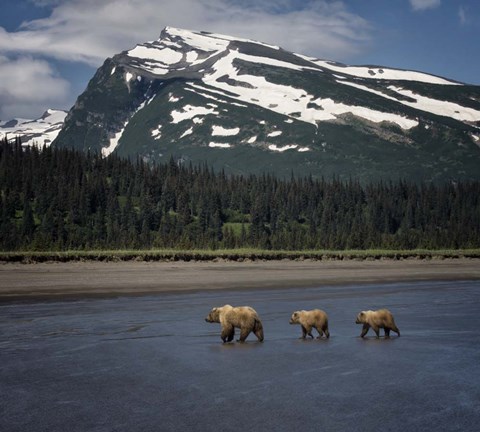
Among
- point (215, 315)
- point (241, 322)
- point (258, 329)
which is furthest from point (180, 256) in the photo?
point (258, 329)

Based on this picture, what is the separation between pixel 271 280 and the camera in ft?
221

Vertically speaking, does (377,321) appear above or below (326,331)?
above

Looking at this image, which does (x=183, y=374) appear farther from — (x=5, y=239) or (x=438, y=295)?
(x=5, y=239)

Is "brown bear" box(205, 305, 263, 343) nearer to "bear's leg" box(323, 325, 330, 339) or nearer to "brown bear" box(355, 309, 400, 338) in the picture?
"bear's leg" box(323, 325, 330, 339)

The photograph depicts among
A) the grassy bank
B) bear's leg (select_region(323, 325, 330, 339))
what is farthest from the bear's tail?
the grassy bank

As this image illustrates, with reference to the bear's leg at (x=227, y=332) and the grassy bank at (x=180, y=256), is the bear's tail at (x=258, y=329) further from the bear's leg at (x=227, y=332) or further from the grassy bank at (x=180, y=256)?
the grassy bank at (x=180, y=256)

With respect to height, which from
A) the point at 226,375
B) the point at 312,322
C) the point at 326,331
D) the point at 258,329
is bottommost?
the point at 226,375

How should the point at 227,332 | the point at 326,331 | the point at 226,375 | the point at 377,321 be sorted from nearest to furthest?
the point at 226,375, the point at 227,332, the point at 326,331, the point at 377,321

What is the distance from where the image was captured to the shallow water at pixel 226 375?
15453mm

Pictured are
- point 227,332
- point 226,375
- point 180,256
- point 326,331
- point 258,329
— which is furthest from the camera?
point 180,256

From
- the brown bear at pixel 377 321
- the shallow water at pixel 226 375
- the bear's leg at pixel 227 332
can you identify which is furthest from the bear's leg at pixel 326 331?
the bear's leg at pixel 227 332

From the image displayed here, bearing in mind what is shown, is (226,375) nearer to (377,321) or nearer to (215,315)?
(215,315)

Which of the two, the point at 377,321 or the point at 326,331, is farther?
the point at 377,321

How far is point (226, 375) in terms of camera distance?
2009 centimetres
